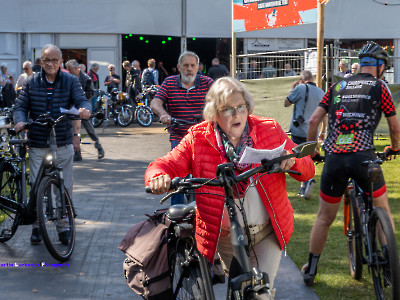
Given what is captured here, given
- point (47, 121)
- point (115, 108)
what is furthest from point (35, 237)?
point (115, 108)

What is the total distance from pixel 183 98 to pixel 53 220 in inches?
78.2

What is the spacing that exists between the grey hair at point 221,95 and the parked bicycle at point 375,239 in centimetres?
155

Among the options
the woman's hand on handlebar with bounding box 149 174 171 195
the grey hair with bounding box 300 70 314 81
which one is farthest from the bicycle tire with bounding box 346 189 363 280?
the grey hair with bounding box 300 70 314 81

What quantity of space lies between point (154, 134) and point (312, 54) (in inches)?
231

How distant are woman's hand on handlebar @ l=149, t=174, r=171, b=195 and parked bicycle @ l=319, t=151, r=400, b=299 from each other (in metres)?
1.96

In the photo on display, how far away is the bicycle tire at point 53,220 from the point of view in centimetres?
650

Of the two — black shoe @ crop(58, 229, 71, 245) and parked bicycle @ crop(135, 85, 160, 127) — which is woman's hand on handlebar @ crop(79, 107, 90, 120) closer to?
black shoe @ crop(58, 229, 71, 245)

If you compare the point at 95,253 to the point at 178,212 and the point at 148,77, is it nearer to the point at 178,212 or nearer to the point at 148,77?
the point at 178,212

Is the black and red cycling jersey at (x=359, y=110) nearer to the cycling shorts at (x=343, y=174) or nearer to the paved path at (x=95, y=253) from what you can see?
the cycling shorts at (x=343, y=174)

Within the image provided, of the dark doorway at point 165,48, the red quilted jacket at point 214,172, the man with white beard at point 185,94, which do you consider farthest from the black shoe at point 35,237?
the dark doorway at point 165,48

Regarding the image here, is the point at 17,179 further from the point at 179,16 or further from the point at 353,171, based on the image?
the point at 179,16

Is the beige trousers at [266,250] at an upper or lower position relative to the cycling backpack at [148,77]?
lower

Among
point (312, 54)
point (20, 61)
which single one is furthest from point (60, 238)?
point (20, 61)

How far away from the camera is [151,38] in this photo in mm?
29547
